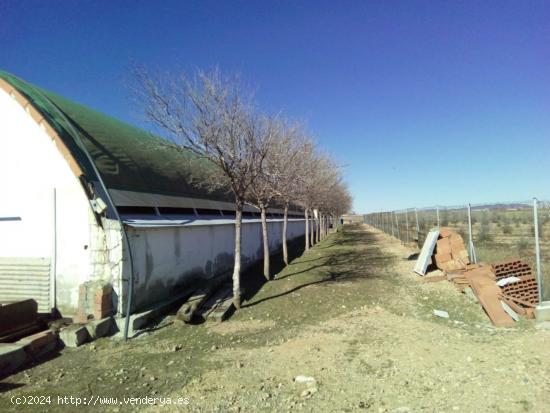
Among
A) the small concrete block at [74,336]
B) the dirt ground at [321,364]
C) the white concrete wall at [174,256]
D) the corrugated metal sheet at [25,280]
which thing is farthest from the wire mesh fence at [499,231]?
the corrugated metal sheet at [25,280]

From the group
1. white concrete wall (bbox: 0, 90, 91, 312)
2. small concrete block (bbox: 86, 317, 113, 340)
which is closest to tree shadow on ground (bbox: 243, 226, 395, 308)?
small concrete block (bbox: 86, 317, 113, 340)

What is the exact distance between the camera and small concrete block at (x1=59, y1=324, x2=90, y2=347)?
6735 mm

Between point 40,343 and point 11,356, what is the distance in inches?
25.3

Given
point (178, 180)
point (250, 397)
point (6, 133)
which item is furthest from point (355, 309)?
point (6, 133)

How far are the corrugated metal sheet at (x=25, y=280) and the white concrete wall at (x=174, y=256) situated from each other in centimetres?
196

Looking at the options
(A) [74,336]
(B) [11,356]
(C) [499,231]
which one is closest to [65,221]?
(A) [74,336]

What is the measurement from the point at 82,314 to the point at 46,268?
5.19 feet

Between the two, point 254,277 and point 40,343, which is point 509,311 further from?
point 40,343

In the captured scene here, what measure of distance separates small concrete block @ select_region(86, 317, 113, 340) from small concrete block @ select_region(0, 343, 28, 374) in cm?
112

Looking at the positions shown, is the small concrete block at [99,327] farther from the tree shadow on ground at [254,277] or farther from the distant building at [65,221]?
the tree shadow on ground at [254,277]

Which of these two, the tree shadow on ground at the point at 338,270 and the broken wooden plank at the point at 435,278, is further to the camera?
the tree shadow on ground at the point at 338,270

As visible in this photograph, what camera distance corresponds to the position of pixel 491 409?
3.84m

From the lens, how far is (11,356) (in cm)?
579

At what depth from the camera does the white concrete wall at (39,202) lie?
808cm
